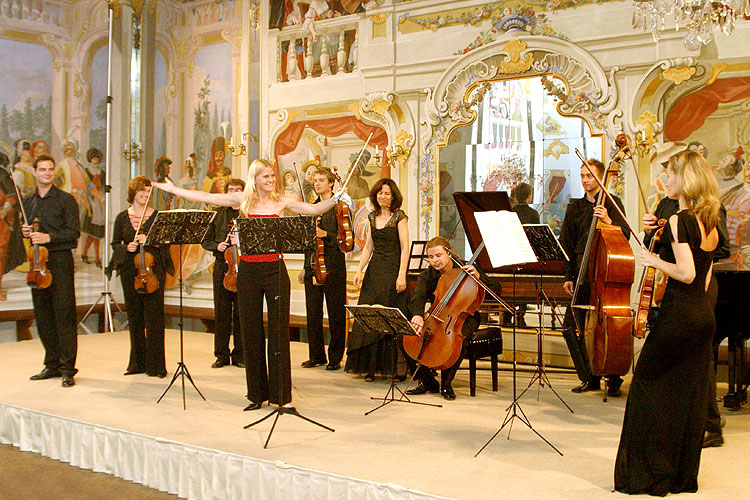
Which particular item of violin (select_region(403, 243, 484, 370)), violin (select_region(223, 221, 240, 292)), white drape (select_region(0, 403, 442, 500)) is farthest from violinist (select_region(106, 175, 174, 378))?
violin (select_region(403, 243, 484, 370))

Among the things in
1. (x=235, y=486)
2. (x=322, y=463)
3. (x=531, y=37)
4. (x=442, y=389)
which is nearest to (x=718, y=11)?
(x=531, y=37)

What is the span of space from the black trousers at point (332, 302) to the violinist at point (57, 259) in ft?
6.99

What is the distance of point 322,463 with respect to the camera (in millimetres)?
3992

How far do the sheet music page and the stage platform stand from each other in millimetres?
1140

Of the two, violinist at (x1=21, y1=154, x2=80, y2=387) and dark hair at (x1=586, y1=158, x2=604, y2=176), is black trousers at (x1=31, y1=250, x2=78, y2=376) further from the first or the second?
dark hair at (x1=586, y1=158, x2=604, y2=176)

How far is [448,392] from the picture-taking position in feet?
18.8

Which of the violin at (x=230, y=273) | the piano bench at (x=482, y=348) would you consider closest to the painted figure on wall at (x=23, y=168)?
the violin at (x=230, y=273)

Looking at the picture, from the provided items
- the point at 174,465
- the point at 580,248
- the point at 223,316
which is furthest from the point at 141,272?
the point at 580,248

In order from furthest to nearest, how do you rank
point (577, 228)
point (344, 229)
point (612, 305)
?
point (344, 229), point (577, 228), point (612, 305)

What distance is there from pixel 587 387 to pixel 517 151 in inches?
121

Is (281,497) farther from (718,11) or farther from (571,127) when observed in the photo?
(571,127)

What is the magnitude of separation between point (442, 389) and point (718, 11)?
11.5ft

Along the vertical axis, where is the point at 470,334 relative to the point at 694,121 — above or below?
below

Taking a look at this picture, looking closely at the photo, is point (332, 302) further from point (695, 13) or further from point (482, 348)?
point (695, 13)
